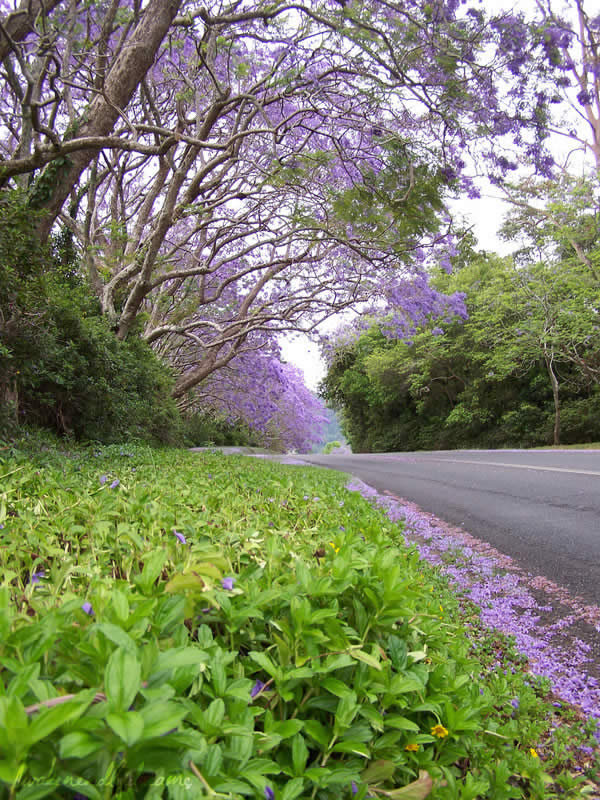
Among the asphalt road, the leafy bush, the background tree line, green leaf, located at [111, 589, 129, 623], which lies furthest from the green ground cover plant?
the leafy bush

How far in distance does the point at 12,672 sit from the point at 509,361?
76.3ft

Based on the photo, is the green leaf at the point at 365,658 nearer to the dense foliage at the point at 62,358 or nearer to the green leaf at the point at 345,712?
the green leaf at the point at 345,712

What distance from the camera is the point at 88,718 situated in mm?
749

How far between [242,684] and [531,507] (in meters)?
5.40

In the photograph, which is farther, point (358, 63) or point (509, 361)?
point (509, 361)

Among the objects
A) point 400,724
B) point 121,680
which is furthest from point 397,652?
point 121,680

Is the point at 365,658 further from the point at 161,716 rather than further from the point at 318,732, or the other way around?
the point at 161,716

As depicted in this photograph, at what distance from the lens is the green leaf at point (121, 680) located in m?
0.76

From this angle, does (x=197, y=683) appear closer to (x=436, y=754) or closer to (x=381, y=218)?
(x=436, y=754)

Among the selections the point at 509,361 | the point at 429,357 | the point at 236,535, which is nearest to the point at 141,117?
the point at 236,535

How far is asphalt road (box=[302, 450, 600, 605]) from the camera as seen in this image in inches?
142

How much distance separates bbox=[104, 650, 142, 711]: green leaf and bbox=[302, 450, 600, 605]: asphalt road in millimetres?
2966

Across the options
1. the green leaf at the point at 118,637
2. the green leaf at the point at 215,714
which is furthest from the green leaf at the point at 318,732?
the green leaf at the point at 118,637

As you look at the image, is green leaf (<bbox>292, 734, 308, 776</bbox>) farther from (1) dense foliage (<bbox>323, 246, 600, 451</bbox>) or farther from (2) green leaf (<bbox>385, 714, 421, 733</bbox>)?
(1) dense foliage (<bbox>323, 246, 600, 451</bbox>)
